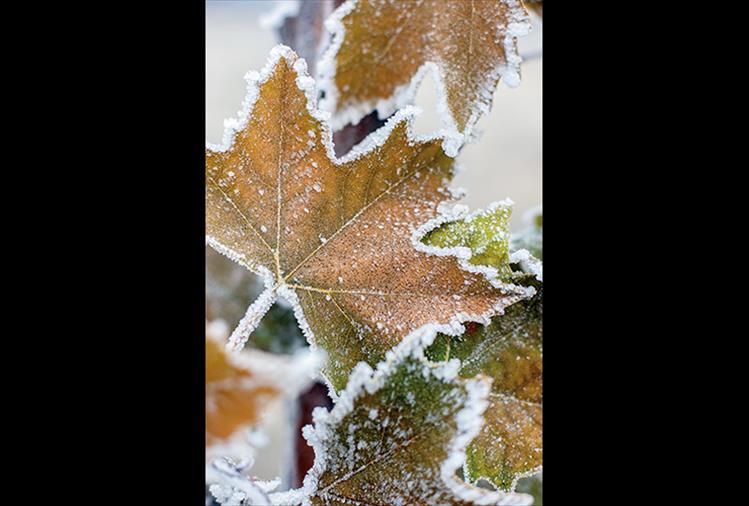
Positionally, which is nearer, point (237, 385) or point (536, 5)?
point (237, 385)

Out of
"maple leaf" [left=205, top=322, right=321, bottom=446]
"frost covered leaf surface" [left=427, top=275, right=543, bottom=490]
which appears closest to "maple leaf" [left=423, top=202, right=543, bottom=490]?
"frost covered leaf surface" [left=427, top=275, right=543, bottom=490]

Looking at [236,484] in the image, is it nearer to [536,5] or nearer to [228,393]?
Result: [228,393]

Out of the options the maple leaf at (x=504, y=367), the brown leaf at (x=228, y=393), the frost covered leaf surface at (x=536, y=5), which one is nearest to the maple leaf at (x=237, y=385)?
the brown leaf at (x=228, y=393)

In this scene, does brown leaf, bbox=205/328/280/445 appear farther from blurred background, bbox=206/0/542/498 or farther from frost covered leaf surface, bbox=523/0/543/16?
frost covered leaf surface, bbox=523/0/543/16

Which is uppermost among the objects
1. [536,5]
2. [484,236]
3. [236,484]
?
[536,5]

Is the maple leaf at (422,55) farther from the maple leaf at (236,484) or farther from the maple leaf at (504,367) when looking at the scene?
the maple leaf at (236,484)

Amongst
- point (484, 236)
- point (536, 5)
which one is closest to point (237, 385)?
point (484, 236)
